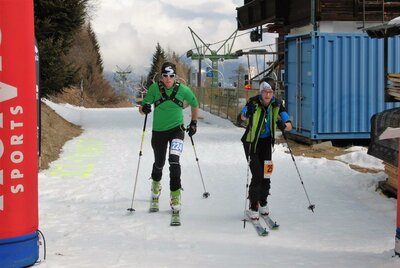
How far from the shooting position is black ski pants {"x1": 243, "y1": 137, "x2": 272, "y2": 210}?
7.05 metres

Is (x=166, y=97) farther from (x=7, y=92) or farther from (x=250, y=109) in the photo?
(x=7, y=92)

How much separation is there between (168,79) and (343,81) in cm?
810

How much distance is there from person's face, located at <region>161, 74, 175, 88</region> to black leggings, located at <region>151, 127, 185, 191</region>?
1.90ft

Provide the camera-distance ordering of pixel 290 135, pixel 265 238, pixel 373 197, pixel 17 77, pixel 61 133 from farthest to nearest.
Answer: pixel 61 133 < pixel 290 135 < pixel 373 197 < pixel 265 238 < pixel 17 77

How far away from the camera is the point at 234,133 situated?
18.7 m

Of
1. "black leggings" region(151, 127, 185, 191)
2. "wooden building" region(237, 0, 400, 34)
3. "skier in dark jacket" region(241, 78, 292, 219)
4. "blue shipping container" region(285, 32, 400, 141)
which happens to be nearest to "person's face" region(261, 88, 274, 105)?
"skier in dark jacket" region(241, 78, 292, 219)

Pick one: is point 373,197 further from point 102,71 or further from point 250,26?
point 102,71

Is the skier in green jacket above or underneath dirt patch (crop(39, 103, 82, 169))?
above

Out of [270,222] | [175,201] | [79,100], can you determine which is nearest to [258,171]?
[270,222]

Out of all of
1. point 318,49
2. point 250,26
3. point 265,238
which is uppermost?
point 250,26

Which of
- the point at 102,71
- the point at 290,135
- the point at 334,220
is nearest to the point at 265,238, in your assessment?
the point at 334,220

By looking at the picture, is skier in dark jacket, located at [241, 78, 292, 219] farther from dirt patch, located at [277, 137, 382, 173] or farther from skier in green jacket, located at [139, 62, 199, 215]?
dirt patch, located at [277, 137, 382, 173]

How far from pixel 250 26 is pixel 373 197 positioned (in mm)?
23328

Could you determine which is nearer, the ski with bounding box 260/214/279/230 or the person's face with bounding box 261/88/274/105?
the ski with bounding box 260/214/279/230
